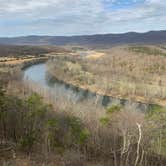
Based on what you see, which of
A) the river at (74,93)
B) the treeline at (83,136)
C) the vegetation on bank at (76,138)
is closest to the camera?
the vegetation on bank at (76,138)

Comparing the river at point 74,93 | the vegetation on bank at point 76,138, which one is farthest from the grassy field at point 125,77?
the vegetation on bank at point 76,138

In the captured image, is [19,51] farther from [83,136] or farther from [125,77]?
[83,136]

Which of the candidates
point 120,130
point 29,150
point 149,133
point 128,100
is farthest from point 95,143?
point 128,100

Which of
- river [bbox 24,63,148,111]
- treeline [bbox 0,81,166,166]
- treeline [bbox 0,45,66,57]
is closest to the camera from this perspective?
treeline [bbox 0,81,166,166]

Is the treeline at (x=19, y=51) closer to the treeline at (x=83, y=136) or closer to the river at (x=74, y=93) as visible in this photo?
the river at (x=74, y=93)

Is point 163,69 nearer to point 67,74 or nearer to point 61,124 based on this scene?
point 67,74

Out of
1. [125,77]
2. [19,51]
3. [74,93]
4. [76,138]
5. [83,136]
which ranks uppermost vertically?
[83,136]

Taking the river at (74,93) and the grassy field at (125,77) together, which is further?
the grassy field at (125,77)

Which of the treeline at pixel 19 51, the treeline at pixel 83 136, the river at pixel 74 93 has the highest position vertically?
the treeline at pixel 83 136

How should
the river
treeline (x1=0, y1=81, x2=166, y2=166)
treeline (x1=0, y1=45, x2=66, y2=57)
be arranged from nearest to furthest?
treeline (x1=0, y1=81, x2=166, y2=166), the river, treeline (x1=0, y1=45, x2=66, y2=57)

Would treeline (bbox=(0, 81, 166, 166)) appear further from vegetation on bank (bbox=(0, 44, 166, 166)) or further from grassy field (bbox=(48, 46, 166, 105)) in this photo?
grassy field (bbox=(48, 46, 166, 105))

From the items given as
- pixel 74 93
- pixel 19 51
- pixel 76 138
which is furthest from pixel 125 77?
pixel 19 51

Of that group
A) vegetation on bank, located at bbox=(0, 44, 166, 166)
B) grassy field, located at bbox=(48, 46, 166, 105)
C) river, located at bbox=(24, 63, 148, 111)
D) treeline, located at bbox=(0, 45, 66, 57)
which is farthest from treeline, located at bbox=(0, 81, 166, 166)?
treeline, located at bbox=(0, 45, 66, 57)
